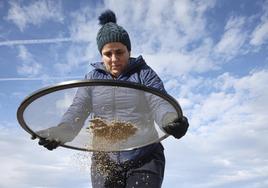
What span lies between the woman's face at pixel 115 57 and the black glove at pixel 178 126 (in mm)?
847

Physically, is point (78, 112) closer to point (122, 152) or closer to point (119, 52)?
point (122, 152)

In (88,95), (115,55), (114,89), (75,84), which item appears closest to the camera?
(75,84)

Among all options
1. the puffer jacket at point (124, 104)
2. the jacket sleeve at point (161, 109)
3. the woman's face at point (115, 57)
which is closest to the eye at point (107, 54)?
the woman's face at point (115, 57)

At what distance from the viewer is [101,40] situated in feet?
15.9

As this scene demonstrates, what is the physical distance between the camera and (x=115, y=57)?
4.61 metres

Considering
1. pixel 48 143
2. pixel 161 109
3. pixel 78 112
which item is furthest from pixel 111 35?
pixel 48 143

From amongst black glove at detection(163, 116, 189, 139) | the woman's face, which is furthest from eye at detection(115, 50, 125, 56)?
black glove at detection(163, 116, 189, 139)

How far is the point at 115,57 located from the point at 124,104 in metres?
0.66

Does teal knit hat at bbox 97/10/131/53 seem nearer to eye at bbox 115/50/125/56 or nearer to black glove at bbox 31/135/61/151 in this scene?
eye at bbox 115/50/125/56

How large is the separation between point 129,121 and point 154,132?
0.31 meters

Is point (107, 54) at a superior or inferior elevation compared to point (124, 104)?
superior

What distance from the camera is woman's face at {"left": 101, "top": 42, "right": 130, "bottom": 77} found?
4.62 metres

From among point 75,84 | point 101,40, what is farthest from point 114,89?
point 101,40

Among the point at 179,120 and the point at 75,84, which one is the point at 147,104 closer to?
the point at 179,120
